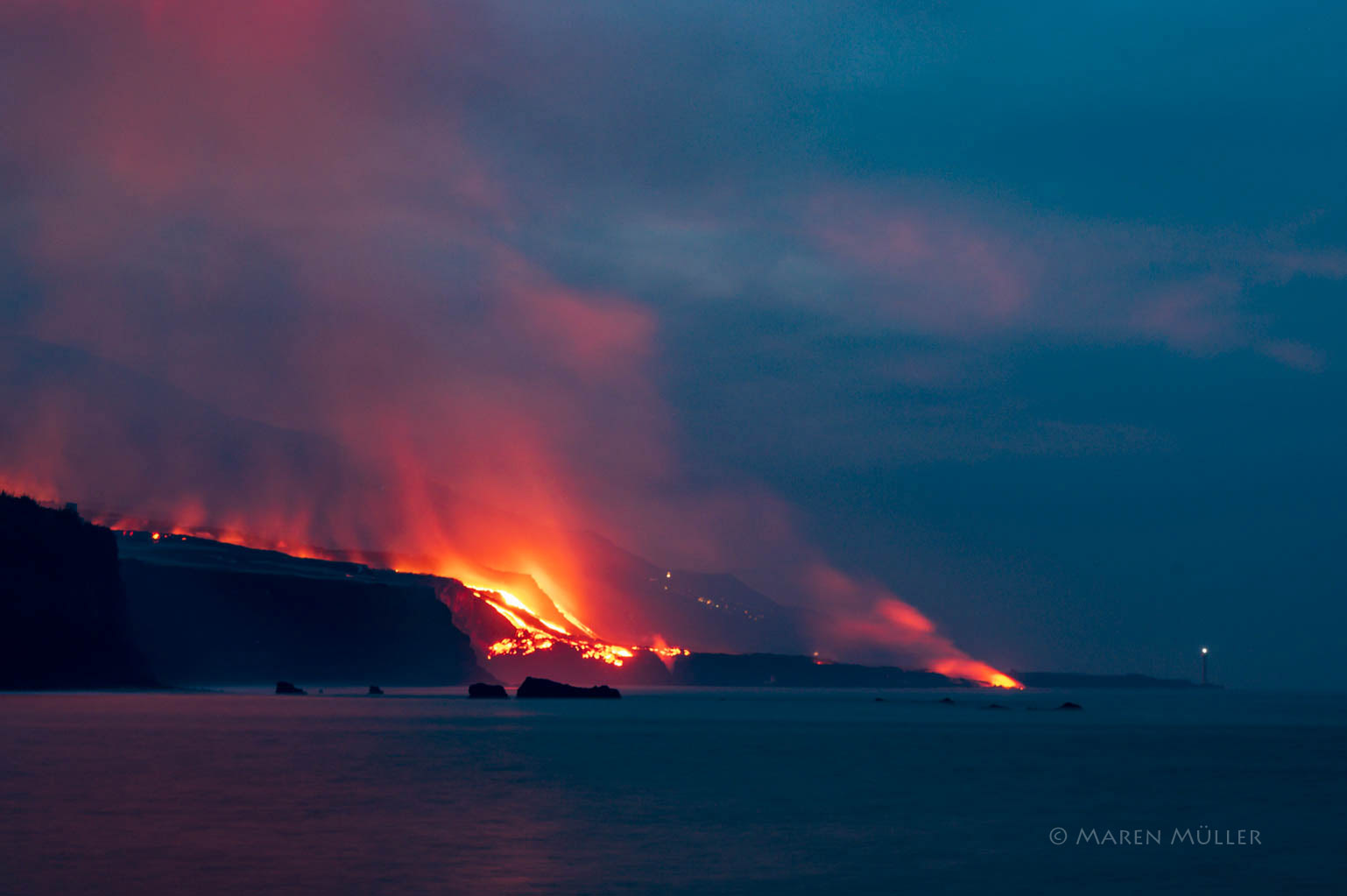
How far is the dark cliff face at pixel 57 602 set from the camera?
138 meters

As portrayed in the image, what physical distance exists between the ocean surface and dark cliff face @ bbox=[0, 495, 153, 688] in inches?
1983

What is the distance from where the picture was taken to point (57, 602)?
14125cm

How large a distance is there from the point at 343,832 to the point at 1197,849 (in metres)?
21.9

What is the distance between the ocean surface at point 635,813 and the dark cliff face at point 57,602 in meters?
50.4

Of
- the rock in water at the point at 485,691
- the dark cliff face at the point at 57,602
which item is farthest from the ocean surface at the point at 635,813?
the rock in water at the point at 485,691

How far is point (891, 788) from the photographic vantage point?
55.1 m

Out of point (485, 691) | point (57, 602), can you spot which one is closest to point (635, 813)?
point (57, 602)

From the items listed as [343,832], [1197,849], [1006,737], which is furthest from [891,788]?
[1006,737]

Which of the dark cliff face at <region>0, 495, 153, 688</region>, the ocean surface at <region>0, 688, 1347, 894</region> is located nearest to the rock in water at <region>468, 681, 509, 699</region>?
the dark cliff face at <region>0, 495, 153, 688</region>

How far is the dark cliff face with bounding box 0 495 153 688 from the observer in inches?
5413

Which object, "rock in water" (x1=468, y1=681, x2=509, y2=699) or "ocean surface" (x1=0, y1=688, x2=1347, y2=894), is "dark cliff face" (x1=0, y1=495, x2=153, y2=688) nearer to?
"rock in water" (x1=468, y1=681, x2=509, y2=699)

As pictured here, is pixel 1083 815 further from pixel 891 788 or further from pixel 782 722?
pixel 782 722

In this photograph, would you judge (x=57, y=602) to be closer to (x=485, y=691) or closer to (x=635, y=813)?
(x=485, y=691)

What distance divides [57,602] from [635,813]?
4488 inches
